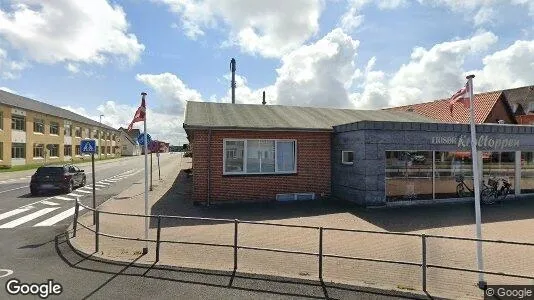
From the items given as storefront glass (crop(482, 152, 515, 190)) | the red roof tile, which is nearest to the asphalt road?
storefront glass (crop(482, 152, 515, 190))

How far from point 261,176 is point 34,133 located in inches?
1713

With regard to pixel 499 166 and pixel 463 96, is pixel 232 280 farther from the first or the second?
pixel 499 166

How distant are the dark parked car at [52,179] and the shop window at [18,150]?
1052 inches

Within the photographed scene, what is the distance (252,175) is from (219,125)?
263 centimetres

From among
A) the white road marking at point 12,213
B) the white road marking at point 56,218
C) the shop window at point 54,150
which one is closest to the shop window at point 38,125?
the shop window at point 54,150

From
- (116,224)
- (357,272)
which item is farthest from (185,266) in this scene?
(116,224)

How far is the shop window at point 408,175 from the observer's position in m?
14.4

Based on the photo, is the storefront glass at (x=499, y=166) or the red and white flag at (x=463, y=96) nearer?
the red and white flag at (x=463, y=96)

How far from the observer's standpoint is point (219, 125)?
14.2m

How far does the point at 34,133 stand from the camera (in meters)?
46.2

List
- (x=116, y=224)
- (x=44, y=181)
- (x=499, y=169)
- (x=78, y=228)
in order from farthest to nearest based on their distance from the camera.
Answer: (x=44, y=181), (x=499, y=169), (x=116, y=224), (x=78, y=228)

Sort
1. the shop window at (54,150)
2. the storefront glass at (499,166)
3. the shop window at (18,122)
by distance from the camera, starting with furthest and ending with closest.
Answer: the shop window at (54,150)
the shop window at (18,122)
the storefront glass at (499,166)

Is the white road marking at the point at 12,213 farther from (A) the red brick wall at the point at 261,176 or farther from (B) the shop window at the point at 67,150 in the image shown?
(B) the shop window at the point at 67,150

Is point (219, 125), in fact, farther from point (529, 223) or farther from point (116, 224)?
point (529, 223)
